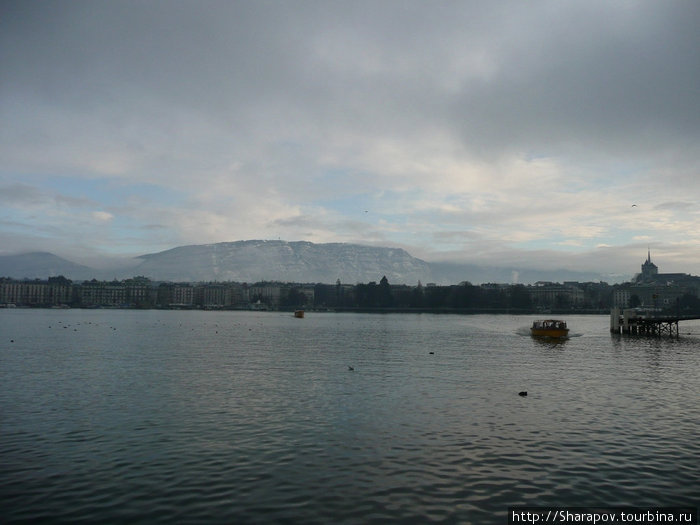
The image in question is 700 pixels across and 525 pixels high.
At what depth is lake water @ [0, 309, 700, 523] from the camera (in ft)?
53.5

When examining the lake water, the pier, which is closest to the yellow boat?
the pier

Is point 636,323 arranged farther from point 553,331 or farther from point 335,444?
point 335,444

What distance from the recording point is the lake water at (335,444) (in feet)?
53.5

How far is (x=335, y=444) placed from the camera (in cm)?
2242

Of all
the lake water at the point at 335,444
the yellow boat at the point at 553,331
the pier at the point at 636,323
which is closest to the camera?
the lake water at the point at 335,444

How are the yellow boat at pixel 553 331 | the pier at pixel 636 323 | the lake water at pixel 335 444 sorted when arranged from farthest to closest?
1. the pier at pixel 636 323
2. the yellow boat at pixel 553 331
3. the lake water at pixel 335 444

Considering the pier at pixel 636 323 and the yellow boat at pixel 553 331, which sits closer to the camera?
the yellow boat at pixel 553 331

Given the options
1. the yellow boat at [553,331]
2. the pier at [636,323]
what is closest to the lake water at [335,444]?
the yellow boat at [553,331]

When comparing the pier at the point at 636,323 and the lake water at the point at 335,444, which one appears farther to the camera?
the pier at the point at 636,323

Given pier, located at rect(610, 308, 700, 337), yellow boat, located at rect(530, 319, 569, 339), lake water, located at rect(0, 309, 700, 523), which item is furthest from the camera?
pier, located at rect(610, 308, 700, 337)

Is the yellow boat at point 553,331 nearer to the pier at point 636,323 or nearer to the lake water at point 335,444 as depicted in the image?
the pier at point 636,323

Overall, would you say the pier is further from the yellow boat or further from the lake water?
the lake water

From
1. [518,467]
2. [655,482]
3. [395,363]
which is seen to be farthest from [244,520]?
[395,363]

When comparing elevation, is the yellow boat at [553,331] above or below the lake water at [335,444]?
above
